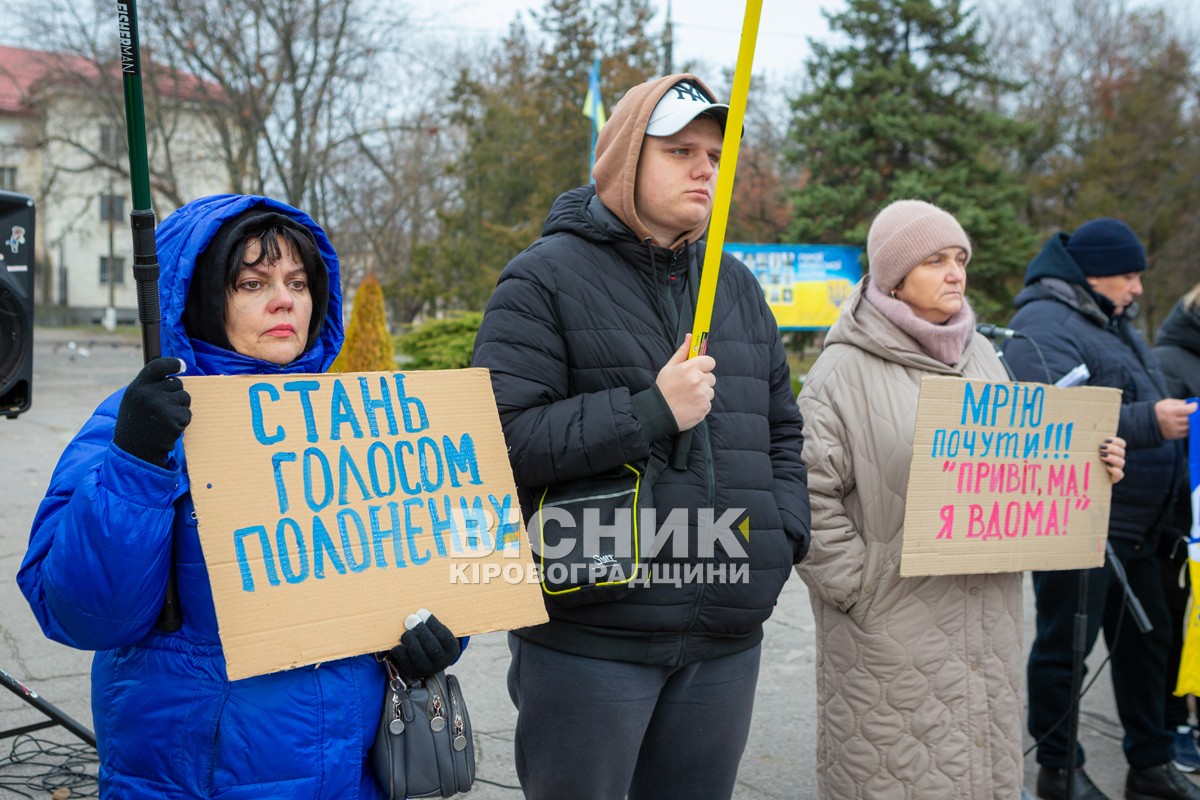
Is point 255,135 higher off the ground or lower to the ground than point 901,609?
higher

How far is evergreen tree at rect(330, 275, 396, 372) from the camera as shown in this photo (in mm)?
8938

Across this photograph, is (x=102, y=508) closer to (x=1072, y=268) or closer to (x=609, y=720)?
(x=609, y=720)

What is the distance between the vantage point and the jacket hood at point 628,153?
91.9 inches

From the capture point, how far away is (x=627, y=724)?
88.6 inches

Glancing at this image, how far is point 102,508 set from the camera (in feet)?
5.34

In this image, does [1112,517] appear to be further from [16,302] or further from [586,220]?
[16,302]

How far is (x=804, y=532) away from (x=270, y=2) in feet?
72.4

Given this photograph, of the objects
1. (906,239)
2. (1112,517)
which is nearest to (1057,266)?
(1112,517)

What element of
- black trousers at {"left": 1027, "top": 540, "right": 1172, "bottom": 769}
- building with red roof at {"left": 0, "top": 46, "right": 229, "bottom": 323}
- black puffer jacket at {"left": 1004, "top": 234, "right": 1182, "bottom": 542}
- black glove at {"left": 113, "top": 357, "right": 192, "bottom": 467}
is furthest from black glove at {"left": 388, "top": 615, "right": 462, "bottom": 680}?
building with red roof at {"left": 0, "top": 46, "right": 229, "bottom": 323}

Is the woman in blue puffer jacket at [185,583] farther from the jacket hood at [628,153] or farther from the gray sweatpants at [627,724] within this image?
the jacket hood at [628,153]

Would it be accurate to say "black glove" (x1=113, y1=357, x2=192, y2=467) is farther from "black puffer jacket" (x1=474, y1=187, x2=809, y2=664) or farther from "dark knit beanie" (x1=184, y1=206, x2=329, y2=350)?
"black puffer jacket" (x1=474, y1=187, x2=809, y2=664)

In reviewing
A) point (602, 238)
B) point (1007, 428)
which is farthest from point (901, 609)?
point (602, 238)

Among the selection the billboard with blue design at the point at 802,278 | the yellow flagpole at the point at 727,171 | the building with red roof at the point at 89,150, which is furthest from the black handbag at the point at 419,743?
the building with red roof at the point at 89,150

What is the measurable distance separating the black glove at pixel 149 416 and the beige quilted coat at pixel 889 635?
183 centimetres
